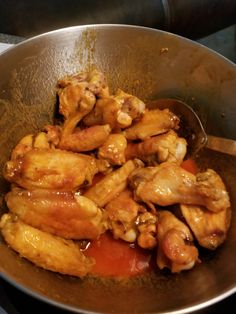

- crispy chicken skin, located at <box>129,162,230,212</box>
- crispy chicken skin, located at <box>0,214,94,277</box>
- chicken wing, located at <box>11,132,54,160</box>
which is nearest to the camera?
crispy chicken skin, located at <box>0,214,94,277</box>

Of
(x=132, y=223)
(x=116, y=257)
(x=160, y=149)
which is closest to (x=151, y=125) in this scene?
(x=160, y=149)

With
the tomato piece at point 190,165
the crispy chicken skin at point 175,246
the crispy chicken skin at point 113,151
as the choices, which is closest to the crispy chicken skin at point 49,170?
the crispy chicken skin at point 113,151

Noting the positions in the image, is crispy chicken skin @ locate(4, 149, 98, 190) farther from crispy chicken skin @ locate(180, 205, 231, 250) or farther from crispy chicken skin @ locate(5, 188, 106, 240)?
crispy chicken skin @ locate(180, 205, 231, 250)

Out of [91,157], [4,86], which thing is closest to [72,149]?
[91,157]

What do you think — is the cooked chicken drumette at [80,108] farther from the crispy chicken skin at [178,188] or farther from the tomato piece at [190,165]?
the tomato piece at [190,165]

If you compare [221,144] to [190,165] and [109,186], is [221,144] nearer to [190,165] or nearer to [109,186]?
[190,165]

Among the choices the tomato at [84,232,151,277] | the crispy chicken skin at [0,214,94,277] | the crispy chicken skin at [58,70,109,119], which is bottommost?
the tomato at [84,232,151,277]

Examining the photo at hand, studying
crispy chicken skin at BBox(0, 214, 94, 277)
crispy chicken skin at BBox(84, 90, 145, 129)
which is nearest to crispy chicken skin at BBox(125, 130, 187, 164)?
crispy chicken skin at BBox(84, 90, 145, 129)
